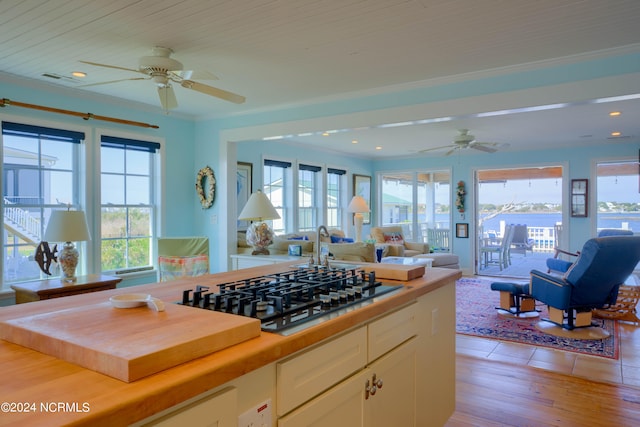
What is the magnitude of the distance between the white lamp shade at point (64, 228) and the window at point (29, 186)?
685mm

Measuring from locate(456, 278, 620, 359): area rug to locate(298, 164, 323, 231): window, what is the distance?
296cm

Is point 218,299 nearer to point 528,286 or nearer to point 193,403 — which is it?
point 193,403

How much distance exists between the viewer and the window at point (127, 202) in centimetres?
462

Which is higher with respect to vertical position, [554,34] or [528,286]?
[554,34]

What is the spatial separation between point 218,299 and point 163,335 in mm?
417

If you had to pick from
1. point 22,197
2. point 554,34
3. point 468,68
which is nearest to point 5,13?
point 22,197

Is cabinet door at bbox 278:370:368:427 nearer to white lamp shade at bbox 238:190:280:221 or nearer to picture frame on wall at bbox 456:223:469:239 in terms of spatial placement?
white lamp shade at bbox 238:190:280:221

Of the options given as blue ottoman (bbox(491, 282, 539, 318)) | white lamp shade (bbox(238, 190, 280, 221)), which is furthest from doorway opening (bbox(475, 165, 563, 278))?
white lamp shade (bbox(238, 190, 280, 221))

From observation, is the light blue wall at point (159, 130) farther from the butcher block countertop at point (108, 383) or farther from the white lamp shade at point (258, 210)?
the butcher block countertop at point (108, 383)

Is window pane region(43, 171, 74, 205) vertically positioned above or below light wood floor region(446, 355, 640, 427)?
above

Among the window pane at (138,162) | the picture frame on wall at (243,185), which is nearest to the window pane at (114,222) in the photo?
the window pane at (138,162)

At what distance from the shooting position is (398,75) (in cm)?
380

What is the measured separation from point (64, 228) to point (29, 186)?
0.90 metres

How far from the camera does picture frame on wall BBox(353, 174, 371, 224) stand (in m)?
9.15
